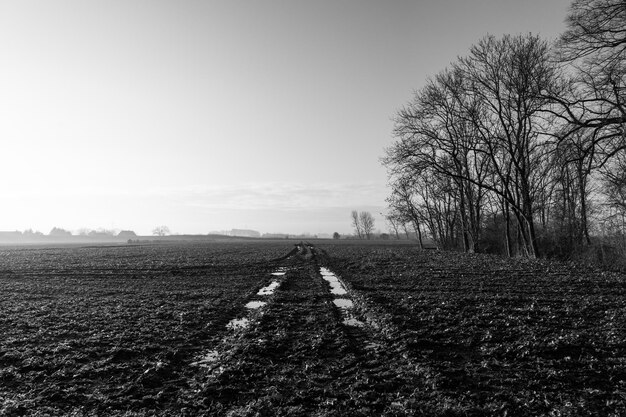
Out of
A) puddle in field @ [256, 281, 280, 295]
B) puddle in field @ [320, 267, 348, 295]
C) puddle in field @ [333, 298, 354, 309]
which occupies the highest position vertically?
puddle in field @ [320, 267, 348, 295]

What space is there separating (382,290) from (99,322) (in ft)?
36.1

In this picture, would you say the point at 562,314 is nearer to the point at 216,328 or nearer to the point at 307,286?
the point at 216,328

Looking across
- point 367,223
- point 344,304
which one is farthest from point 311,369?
point 367,223

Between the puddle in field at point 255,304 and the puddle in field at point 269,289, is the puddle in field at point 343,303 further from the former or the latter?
the puddle in field at point 269,289

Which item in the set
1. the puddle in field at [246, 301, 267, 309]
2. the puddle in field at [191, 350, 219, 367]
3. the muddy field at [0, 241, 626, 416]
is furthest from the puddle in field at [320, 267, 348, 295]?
the puddle in field at [191, 350, 219, 367]

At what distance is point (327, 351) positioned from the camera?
29.4 ft

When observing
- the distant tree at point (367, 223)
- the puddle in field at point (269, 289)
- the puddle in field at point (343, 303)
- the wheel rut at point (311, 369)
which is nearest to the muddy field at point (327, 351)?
the wheel rut at point (311, 369)

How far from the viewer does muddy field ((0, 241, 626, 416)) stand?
6.16 meters

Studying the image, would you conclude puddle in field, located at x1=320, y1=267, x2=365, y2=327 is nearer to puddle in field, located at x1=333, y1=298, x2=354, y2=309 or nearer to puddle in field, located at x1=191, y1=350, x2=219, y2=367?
puddle in field, located at x1=333, y1=298, x2=354, y2=309

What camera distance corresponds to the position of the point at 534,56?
84.6 feet

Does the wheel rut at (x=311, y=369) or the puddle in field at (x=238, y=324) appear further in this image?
the puddle in field at (x=238, y=324)

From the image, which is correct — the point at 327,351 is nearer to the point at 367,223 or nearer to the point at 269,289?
the point at 269,289

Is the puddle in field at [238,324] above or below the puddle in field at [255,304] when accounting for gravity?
→ below

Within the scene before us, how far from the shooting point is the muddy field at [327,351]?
Answer: 20.2 feet
